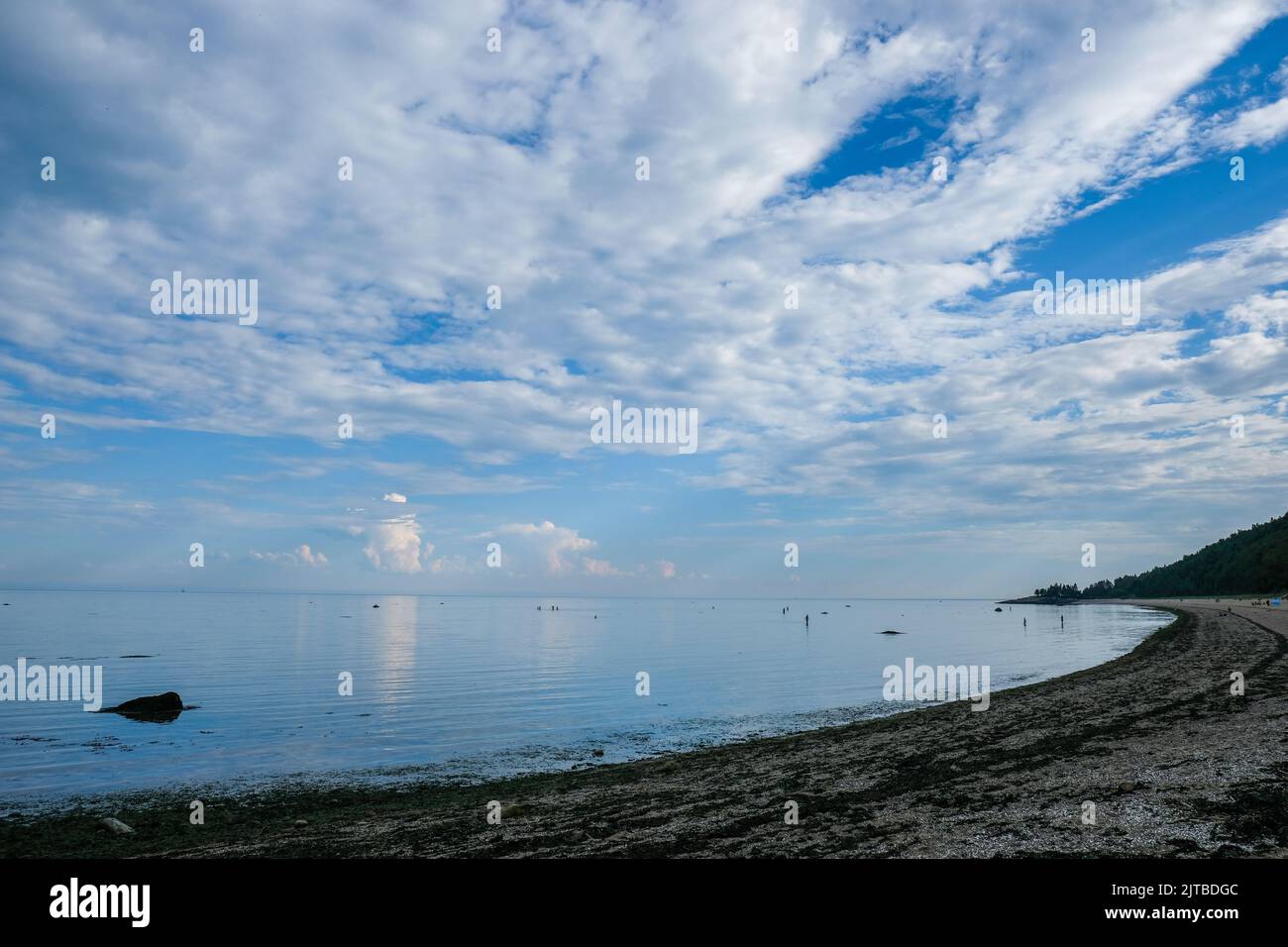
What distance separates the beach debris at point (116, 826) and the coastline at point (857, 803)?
0.75 ft

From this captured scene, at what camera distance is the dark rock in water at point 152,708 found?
40.4 m

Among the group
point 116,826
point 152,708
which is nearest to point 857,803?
point 116,826

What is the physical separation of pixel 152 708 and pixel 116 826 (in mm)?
24946

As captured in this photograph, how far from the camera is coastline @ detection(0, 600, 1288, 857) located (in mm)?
13367

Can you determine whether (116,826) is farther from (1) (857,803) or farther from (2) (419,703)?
(2) (419,703)

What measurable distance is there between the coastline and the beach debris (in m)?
0.23

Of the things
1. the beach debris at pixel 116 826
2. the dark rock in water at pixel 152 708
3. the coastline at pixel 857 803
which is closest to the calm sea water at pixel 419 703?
the dark rock in water at pixel 152 708

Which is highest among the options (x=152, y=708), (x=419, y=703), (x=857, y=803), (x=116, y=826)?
(x=857, y=803)

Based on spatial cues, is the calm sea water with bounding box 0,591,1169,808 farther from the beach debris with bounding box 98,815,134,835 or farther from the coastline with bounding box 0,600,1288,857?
the beach debris with bounding box 98,815,134,835

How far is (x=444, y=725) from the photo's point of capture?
38500 millimetres

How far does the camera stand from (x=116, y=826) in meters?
20.3

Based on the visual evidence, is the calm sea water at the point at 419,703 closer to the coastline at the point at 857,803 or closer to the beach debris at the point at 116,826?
the coastline at the point at 857,803
